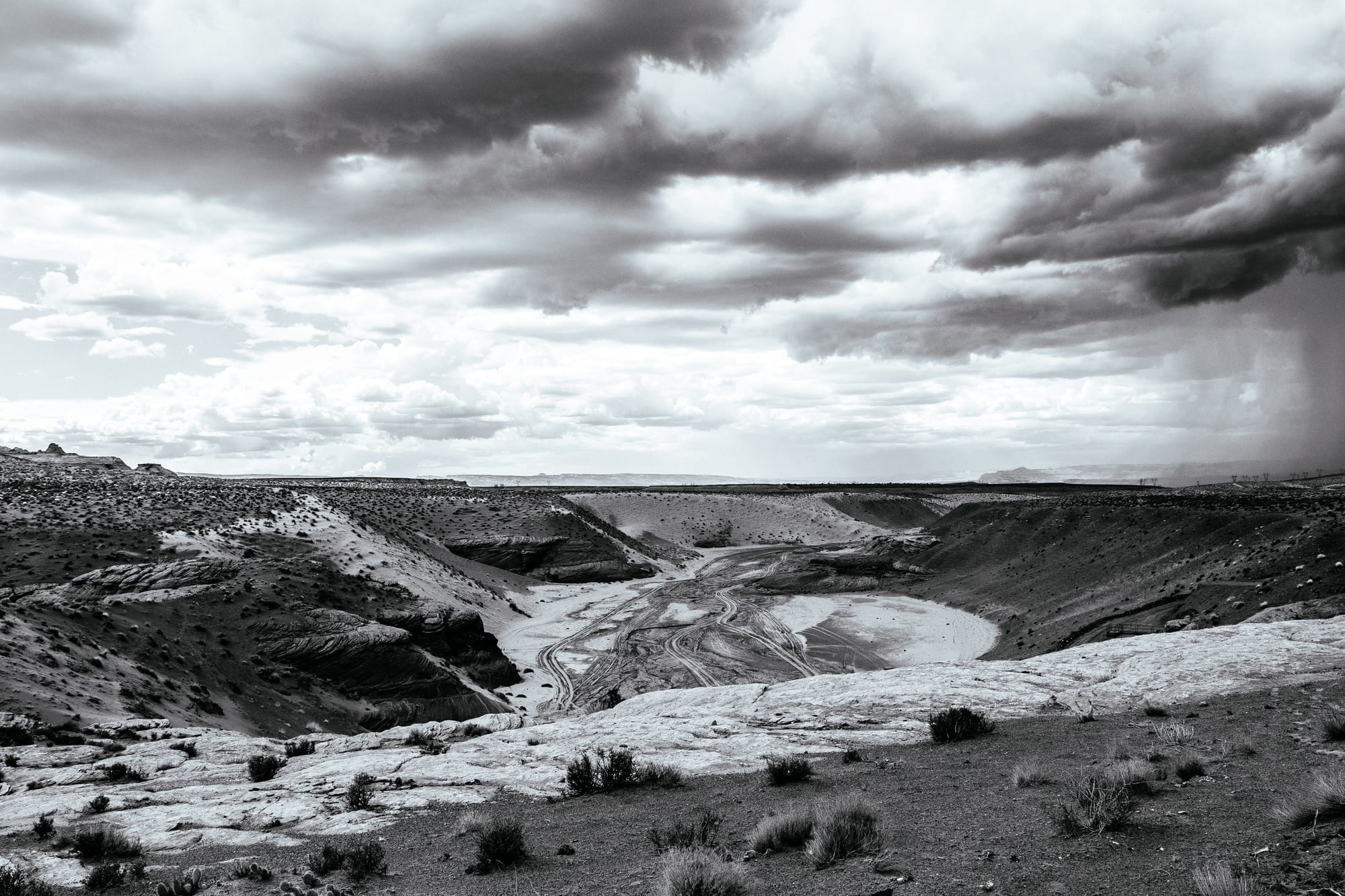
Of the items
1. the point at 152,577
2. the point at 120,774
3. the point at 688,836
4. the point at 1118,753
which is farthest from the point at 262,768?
the point at 152,577

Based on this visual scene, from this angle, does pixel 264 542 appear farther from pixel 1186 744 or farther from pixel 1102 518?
pixel 1102 518

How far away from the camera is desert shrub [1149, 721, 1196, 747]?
12.7m

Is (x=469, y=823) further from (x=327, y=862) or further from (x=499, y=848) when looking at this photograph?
(x=327, y=862)

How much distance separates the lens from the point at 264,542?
4722 cm

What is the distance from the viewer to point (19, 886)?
8.93m

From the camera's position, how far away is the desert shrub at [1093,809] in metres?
8.41

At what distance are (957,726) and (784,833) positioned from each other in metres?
7.27

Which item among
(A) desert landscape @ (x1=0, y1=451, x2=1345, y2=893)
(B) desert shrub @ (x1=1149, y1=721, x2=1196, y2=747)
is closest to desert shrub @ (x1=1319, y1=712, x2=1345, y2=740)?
(A) desert landscape @ (x1=0, y1=451, x2=1345, y2=893)

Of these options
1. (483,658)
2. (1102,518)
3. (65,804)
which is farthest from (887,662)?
(65,804)

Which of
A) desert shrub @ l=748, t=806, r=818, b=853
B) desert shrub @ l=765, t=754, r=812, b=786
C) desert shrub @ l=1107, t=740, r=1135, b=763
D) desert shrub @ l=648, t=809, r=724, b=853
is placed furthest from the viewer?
desert shrub @ l=765, t=754, r=812, b=786

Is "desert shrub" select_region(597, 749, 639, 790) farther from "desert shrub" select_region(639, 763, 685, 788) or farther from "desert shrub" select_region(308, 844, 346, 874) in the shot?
"desert shrub" select_region(308, 844, 346, 874)

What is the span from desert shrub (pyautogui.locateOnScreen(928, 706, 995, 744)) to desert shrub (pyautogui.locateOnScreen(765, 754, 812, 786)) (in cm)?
347

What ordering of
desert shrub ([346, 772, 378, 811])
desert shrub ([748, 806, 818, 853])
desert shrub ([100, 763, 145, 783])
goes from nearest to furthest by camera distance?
1. desert shrub ([748, 806, 818, 853])
2. desert shrub ([346, 772, 378, 811])
3. desert shrub ([100, 763, 145, 783])

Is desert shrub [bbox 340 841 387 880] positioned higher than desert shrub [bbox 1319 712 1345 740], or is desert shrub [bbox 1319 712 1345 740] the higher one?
desert shrub [bbox 1319 712 1345 740]
